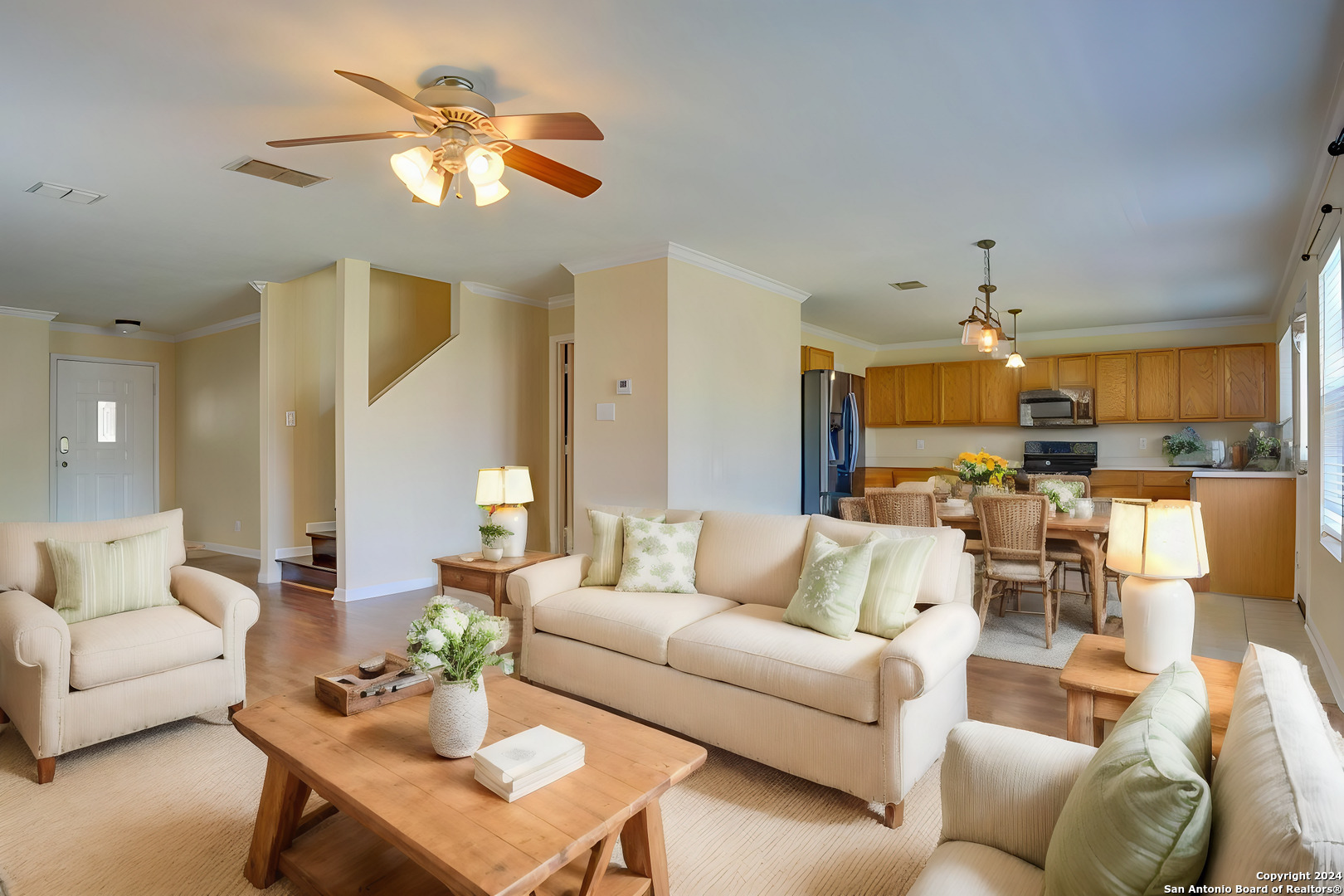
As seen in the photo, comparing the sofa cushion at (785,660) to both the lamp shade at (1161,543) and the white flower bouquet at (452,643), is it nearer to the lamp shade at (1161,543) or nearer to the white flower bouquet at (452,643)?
the lamp shade at (1161,543)

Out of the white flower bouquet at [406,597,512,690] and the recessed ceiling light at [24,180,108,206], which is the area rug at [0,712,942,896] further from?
the recessed ceiling light at [24,180,108,206]

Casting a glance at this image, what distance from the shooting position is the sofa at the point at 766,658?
7.16 ft

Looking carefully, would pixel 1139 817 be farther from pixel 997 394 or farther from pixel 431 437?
pixel 997 394

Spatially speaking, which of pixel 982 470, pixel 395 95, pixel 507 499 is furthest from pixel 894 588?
pixel 982 470

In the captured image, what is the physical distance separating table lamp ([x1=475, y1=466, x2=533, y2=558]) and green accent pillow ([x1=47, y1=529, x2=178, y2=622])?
4.83 feet

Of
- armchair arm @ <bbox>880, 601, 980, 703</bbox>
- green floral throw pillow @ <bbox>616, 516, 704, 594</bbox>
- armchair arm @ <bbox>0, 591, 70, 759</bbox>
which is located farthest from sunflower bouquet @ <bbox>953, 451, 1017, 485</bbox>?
armchair arm @ <bbox>0, 591, 70, 759</bbox>

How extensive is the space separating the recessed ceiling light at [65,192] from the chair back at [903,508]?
185 inches

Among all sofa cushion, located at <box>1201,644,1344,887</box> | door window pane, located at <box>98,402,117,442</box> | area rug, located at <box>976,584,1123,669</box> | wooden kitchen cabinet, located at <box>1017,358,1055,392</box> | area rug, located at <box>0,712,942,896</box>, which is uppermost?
wooden kitchen cabinet, located at <box>1017,358,1055,392</box>

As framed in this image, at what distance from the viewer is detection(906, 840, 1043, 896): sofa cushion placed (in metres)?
1.23

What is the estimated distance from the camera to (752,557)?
10.6 feet

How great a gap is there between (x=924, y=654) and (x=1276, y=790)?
1310mm

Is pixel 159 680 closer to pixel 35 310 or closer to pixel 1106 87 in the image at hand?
pixel 1106 87

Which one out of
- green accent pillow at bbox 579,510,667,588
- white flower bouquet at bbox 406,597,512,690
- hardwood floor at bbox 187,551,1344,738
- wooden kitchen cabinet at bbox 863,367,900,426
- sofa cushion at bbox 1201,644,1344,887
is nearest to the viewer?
sofa cushion at bbox 1201,644,1344,887

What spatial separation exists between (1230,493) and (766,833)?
5.29 metres
